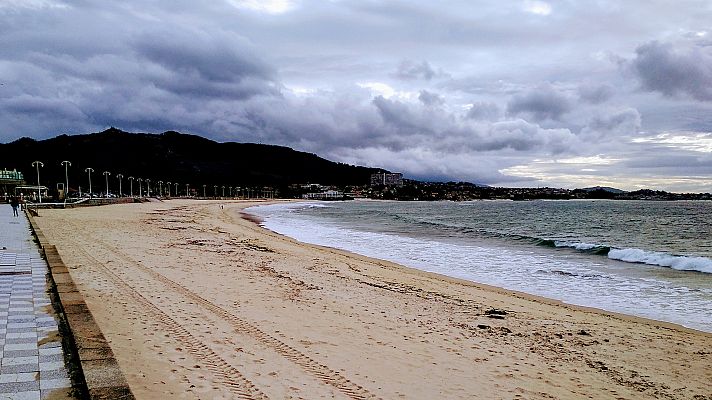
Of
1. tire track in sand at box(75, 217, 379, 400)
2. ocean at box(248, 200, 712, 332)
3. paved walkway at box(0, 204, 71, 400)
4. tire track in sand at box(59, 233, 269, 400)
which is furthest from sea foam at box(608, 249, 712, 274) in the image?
paved walkway at box(0, 204, 71, 400)

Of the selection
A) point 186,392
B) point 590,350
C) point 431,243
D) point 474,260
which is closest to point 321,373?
point 186,392

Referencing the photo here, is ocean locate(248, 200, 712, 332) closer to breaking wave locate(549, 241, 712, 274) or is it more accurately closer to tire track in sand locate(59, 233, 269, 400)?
breaking wave locate(549, 241, 712, 274)

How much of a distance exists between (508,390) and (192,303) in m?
4.60

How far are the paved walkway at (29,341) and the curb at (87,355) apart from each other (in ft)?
0.29

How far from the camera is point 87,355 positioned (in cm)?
396

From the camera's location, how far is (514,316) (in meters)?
8.12

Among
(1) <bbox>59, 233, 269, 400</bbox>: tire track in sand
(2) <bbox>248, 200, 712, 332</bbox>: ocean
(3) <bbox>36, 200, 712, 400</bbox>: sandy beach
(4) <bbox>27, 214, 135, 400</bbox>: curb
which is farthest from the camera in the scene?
(2) <bbox>248, 200, 712, 332</bbox>: ocean

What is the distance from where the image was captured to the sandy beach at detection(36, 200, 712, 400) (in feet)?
14.9

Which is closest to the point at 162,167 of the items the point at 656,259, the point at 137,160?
the point at 137,160

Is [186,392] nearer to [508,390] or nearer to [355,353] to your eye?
[355,353]

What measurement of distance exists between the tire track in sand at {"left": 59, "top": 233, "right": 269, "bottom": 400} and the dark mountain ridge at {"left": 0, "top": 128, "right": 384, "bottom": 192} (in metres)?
120

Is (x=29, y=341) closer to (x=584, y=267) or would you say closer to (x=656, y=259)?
(x=584, y=267)

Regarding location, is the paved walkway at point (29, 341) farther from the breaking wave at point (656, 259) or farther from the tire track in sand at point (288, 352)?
the breaking wave at point (656, 259)

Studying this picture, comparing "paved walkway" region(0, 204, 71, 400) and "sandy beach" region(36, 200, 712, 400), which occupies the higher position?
"paved walkway" region(0, 204, 71, 400)
